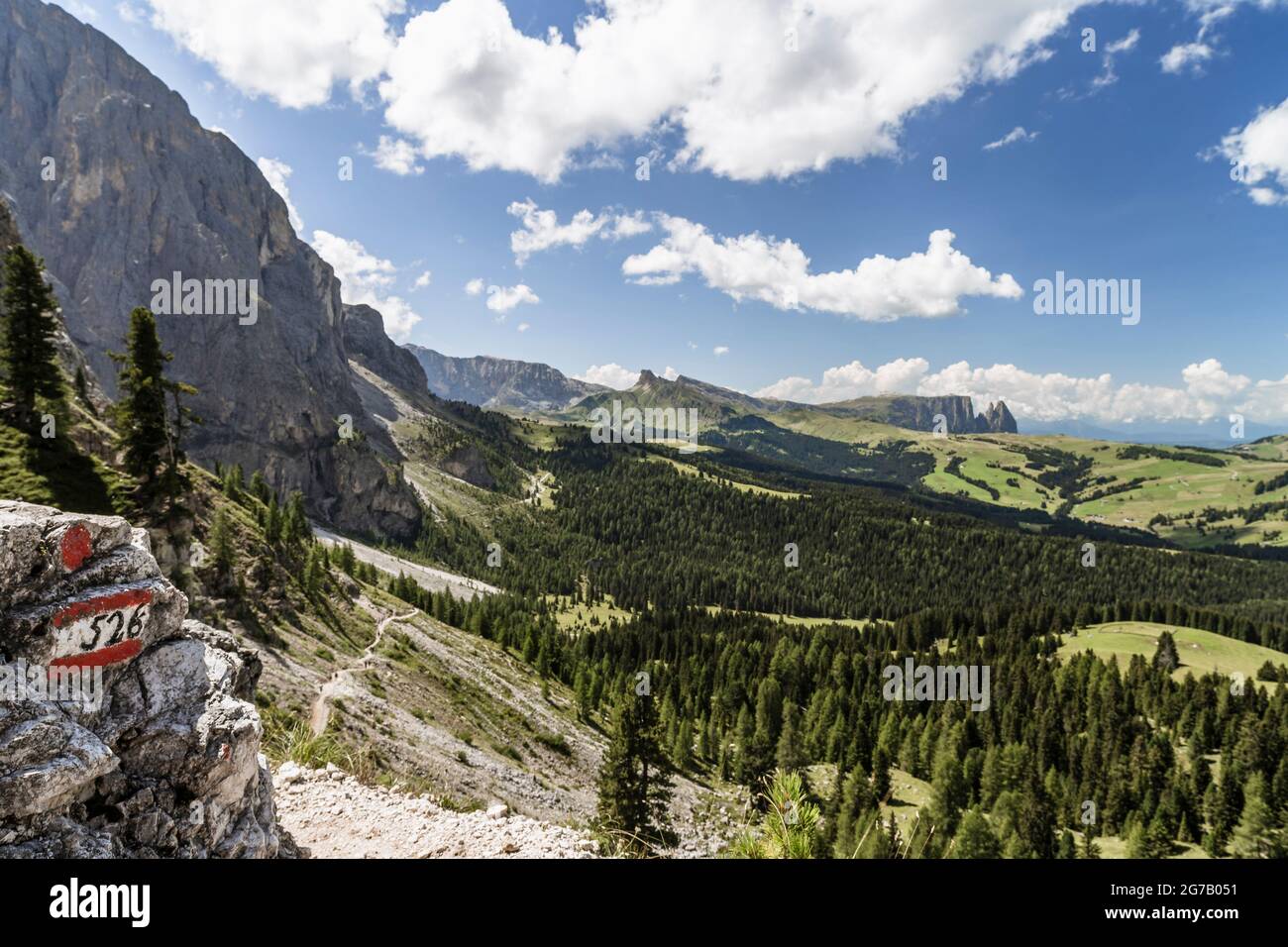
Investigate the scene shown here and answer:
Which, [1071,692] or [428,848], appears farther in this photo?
[1071,692]

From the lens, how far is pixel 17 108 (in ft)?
630

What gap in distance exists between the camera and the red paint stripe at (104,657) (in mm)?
7625

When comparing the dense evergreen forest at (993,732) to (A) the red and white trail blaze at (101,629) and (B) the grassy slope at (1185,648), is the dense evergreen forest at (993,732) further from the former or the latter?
(A) the red and white trail blaze at (101,629)

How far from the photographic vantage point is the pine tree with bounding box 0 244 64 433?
125ft

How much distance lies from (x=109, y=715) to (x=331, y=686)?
38.3 meters

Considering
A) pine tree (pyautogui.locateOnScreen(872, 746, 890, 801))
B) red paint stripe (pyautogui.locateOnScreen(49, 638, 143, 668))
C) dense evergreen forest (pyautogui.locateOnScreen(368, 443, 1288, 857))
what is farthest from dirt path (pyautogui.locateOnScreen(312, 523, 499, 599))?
red paint stripe (pyautogui.locateOnScreen(49, 638, 143, 668))

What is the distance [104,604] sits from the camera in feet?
26.9

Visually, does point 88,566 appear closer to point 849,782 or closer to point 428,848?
point 428,848

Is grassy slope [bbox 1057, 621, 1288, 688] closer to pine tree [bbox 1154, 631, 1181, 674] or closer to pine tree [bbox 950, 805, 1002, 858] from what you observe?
pine tree [bbox 1154, 631, 1181, 674]

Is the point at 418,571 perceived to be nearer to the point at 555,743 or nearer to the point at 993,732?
the point at 555,743

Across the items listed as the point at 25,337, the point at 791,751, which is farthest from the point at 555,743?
the point at 25,337
